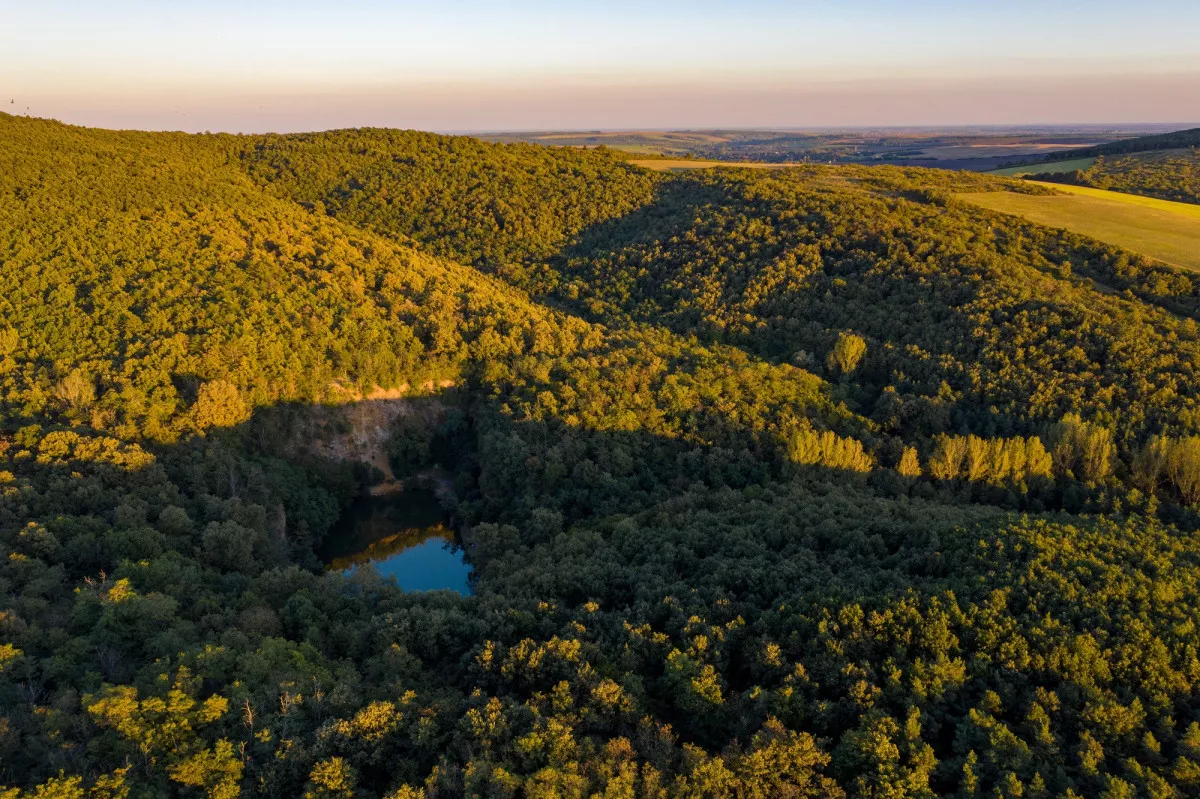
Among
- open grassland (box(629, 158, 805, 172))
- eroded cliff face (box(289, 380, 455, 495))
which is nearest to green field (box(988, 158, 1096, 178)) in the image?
open grassland (box(629, 158, 805, 172))

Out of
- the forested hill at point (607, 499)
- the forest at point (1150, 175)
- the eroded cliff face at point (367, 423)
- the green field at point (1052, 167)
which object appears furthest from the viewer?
the green field at point (1052, 167)

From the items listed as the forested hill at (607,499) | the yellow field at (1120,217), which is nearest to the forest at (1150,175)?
the yellow field at (1120,217)

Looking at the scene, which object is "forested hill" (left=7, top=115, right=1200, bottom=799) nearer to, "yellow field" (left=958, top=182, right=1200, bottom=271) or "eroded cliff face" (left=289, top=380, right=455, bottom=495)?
"eroded cliff face" (left=289, top=380, right=455, bottom=495)

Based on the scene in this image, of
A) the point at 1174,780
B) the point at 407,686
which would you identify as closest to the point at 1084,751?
the point at 1174,780

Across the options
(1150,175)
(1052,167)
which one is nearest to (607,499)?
(1150,175)

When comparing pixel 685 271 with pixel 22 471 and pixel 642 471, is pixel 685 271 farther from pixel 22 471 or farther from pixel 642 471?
pixel 22 471

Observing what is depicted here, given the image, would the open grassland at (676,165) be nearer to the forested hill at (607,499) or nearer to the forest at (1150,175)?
the forested hill at (607,499)
